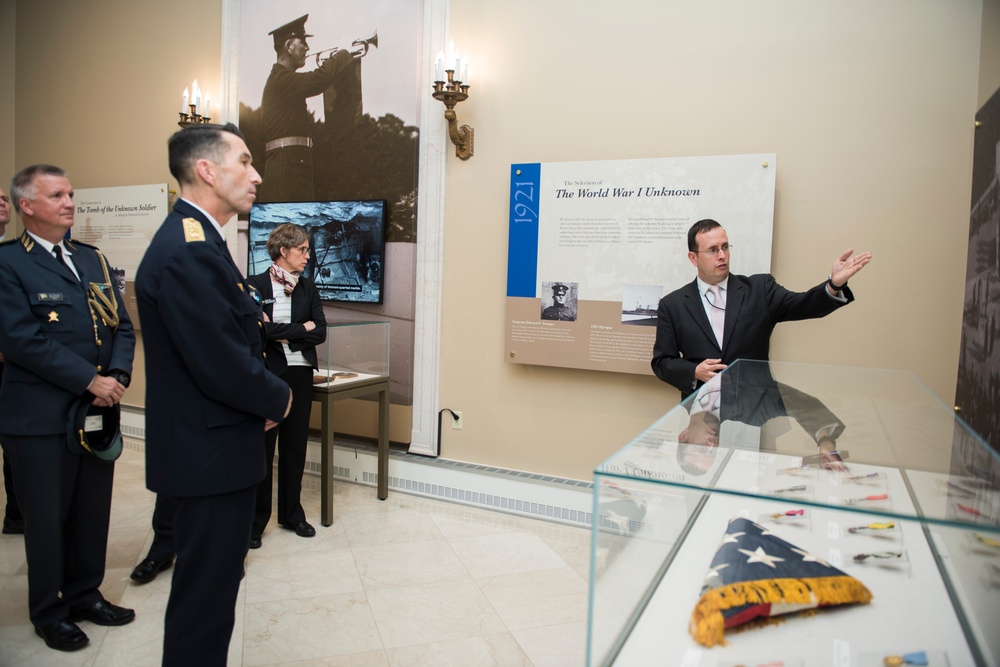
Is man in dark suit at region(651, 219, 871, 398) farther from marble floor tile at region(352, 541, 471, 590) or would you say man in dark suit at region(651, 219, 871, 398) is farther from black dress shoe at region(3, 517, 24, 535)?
black dress shoe at region(3, 517, 24, 535)

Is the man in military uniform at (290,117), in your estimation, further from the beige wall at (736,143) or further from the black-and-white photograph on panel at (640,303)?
the black-and-white photograph on panel at (640,303)

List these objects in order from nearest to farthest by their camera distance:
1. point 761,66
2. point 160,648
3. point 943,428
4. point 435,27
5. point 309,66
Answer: point 943,428, point 160,648, point 761,66, point 435,27, point 309,66

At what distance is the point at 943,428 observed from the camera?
1.45 meters

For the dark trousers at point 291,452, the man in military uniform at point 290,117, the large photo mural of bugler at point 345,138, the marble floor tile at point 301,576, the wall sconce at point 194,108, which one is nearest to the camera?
the marble floor tile at point 301,576

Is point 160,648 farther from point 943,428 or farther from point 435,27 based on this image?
point 435,27

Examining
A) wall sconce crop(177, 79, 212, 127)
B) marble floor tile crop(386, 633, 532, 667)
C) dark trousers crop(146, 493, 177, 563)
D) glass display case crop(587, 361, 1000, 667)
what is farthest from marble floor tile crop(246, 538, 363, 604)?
wall sconce crop(177, 79, 212, 127)

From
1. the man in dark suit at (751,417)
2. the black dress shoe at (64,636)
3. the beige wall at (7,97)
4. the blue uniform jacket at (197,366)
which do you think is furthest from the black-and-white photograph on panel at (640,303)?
the beige wall at (7,97)

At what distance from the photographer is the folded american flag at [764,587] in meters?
1.07

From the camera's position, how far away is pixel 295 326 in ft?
11.1

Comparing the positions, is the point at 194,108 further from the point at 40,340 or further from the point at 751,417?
the point at 751,417

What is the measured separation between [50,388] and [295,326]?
3.82 feet

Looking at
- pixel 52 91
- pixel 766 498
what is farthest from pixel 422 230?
pixel 52 91

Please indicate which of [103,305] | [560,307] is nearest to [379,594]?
[103,305]

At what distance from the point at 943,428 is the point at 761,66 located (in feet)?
7.91
